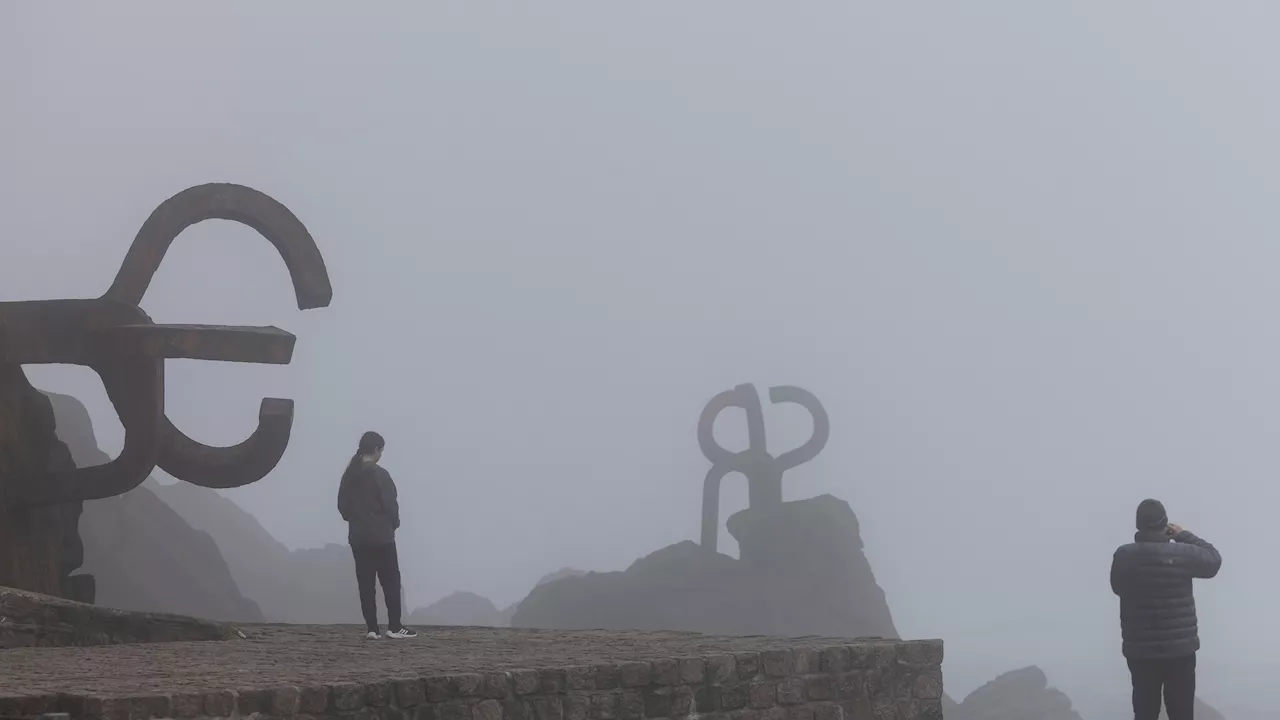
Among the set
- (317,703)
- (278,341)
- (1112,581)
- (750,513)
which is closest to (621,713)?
(317,703)

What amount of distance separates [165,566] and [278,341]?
1833cm

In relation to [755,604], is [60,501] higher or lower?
higher

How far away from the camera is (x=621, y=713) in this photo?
7.11 meters

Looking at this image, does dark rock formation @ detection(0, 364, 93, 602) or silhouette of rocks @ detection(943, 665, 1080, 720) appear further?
silhouette of rocks @ detection(943, 665, 1080, 720)

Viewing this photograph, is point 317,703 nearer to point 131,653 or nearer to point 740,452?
point 131,653

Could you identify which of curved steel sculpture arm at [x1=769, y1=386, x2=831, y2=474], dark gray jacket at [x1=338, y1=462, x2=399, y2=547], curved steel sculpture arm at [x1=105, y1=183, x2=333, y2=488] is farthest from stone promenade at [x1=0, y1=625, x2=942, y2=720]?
curved steel sculpture arm at [x1=769, y1=386, x2=831, y2=474]

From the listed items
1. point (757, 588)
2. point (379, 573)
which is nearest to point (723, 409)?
point (757, 588)

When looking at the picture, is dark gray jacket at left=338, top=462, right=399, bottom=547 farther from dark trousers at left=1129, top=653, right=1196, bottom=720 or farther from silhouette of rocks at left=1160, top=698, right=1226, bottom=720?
silhouette of rocks at left=1160, top=698, right=1226, bottom=720

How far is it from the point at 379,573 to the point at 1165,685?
4.97 m

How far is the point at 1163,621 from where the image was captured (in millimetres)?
7691

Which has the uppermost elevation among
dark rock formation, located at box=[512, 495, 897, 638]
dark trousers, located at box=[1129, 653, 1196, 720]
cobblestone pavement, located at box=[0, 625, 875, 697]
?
cobblestone pavement, located at box=[0, 625, 875, 697]

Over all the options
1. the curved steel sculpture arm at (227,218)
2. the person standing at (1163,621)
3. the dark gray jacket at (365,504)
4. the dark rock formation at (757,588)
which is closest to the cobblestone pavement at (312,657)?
the dark gray jacket at (365,504)

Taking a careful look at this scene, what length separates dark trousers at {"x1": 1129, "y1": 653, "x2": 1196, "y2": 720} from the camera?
770cm

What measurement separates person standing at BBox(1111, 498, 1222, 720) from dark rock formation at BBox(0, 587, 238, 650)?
228 inches
